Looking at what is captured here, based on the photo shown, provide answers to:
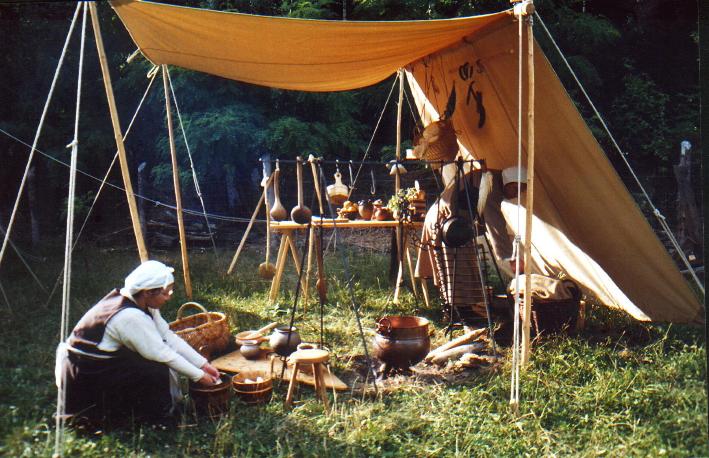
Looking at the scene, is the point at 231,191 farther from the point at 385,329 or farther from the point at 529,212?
the point at 529,212

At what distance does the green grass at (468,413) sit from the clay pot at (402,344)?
18 cm

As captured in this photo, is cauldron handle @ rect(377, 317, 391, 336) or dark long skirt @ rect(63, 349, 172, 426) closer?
dark long skirt @ rect(63, 349, 172, 426)

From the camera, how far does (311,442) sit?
2957mm

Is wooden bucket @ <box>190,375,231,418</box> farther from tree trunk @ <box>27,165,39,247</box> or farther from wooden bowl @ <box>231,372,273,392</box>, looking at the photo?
tree trunk @ <box>27,165,39,247</box>

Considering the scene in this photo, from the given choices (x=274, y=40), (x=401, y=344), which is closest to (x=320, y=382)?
(x=401, y=344)

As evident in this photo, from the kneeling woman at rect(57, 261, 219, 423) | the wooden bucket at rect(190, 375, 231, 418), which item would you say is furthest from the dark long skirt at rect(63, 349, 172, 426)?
the wooden bucket at rect(190, 375, 231, 418)

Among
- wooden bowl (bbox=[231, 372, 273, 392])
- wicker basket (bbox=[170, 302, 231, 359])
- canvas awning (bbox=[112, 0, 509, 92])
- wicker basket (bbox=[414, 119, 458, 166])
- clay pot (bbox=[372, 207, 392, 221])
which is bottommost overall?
wooden bowl (bbox=[231, 372, 273, 392])

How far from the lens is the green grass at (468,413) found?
2869 mm

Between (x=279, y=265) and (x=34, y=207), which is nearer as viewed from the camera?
(x=279, y=265)

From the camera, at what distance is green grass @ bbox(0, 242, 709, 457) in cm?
287

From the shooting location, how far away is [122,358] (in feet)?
9.81

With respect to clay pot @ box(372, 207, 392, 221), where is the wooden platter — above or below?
below

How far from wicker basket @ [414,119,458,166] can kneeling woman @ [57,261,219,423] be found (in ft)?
10.2

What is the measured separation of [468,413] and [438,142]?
2.87m
